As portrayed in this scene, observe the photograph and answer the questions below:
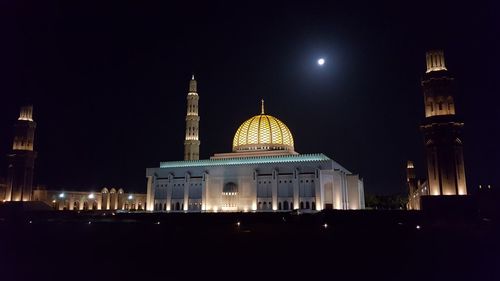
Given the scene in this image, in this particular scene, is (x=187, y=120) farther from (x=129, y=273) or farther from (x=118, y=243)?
(x=129, y=273)

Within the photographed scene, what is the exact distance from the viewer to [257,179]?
51.2 m

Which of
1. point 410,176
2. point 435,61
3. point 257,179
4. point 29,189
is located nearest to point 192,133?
point 257,179

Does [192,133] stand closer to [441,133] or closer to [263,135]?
[263,135]

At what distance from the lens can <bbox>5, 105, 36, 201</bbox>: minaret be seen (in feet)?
177

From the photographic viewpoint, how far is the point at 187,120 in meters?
59.2

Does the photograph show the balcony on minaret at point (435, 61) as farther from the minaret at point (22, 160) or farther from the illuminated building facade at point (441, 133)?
the minaret at point (22, 160)

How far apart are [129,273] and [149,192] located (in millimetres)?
48477

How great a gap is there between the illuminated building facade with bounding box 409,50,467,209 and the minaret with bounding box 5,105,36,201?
5103cm

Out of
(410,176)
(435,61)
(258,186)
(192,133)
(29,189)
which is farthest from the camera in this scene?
(410,176)

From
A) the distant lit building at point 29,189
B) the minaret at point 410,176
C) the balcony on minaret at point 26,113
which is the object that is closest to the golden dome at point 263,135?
the distant lit building at point 29,189

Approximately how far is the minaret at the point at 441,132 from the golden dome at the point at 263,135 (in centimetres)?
2498

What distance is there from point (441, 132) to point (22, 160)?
53.2 m

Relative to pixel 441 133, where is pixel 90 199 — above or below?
below

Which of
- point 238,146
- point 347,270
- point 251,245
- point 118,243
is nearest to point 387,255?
point 347,270
